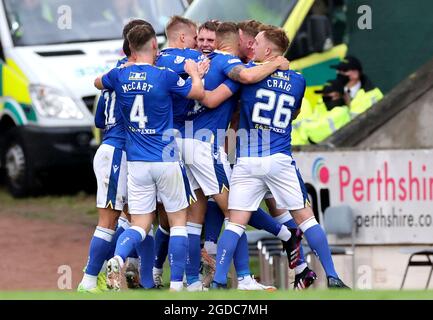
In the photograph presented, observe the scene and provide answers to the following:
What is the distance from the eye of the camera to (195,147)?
13.4m

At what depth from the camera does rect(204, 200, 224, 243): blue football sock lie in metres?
13.7

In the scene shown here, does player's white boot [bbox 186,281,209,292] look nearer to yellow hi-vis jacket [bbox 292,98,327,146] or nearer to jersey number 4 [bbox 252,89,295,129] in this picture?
jersey number 4 [bbox 252,89,295,129]

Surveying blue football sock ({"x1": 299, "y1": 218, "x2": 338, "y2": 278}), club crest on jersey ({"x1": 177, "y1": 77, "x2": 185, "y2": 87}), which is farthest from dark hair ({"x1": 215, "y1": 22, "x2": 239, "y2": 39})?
blue football sock ({"x1": 299, "y1": 218, "x2": 338, "y2": 278})

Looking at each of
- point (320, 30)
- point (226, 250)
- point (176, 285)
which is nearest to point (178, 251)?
point (176, 285)

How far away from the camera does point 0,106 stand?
865 inches

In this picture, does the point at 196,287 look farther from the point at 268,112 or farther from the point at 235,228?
the point at 268,112

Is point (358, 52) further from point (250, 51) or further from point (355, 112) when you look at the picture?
point (250, 51)

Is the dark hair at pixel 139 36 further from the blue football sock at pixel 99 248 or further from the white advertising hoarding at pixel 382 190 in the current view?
the white advertising hoarding at pixel 382 190

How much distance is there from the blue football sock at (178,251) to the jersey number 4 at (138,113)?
81 cm

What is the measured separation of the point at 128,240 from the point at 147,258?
0.72 metres

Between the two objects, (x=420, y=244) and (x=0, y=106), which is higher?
(x=0, y=106)

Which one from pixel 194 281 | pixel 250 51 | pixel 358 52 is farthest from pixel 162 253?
pixel 358 52

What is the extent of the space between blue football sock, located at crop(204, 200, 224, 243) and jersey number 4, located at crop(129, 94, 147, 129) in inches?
42.2
